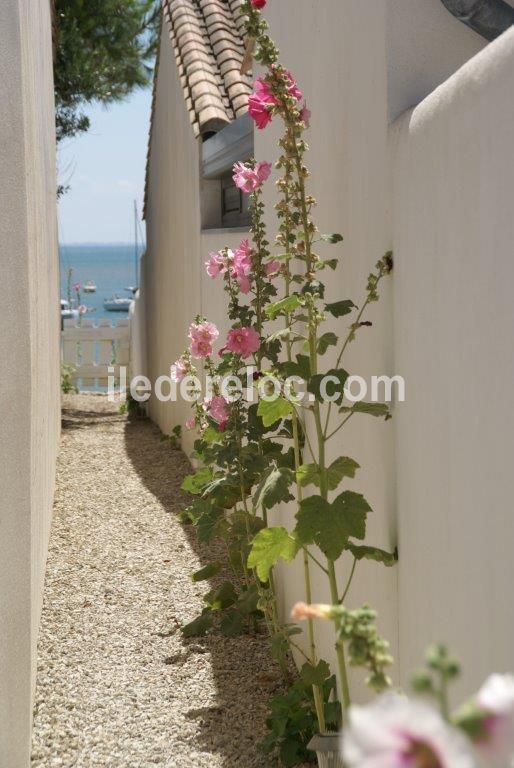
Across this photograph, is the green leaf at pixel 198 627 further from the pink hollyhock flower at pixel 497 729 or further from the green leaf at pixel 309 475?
the pink hollyhock flower at pixel 497 729

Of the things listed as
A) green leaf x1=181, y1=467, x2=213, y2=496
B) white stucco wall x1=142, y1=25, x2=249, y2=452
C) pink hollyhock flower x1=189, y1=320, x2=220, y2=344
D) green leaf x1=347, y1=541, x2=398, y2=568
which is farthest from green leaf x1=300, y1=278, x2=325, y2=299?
white stucco wall x1=142, y1=25, x2=249, y2=452

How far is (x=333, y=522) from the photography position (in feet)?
9.77

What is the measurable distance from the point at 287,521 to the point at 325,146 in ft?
5.61

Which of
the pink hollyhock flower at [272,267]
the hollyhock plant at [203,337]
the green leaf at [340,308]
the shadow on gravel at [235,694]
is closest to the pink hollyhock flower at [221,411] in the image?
the hollyhock plant at [203,337]

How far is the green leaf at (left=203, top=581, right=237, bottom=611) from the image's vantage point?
5.21 metres

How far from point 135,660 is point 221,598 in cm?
60

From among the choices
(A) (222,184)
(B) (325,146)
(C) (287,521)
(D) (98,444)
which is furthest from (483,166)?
(D) (98,444)

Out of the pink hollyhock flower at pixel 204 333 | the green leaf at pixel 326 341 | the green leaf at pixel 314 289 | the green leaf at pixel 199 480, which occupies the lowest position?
the green leaf at pixel 199 480

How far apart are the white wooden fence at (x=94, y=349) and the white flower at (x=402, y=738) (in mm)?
16014

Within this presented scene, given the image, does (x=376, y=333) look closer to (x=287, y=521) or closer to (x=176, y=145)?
(x=287, y=521)

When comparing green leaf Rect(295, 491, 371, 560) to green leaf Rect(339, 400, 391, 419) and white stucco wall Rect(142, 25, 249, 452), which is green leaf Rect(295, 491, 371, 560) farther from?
white stucco wall Rect(142, 25, 249, 452)

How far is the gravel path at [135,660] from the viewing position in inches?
153

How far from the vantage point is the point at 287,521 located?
4746 millimetres

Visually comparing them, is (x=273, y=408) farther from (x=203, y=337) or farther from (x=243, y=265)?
(x=203, y=337)
